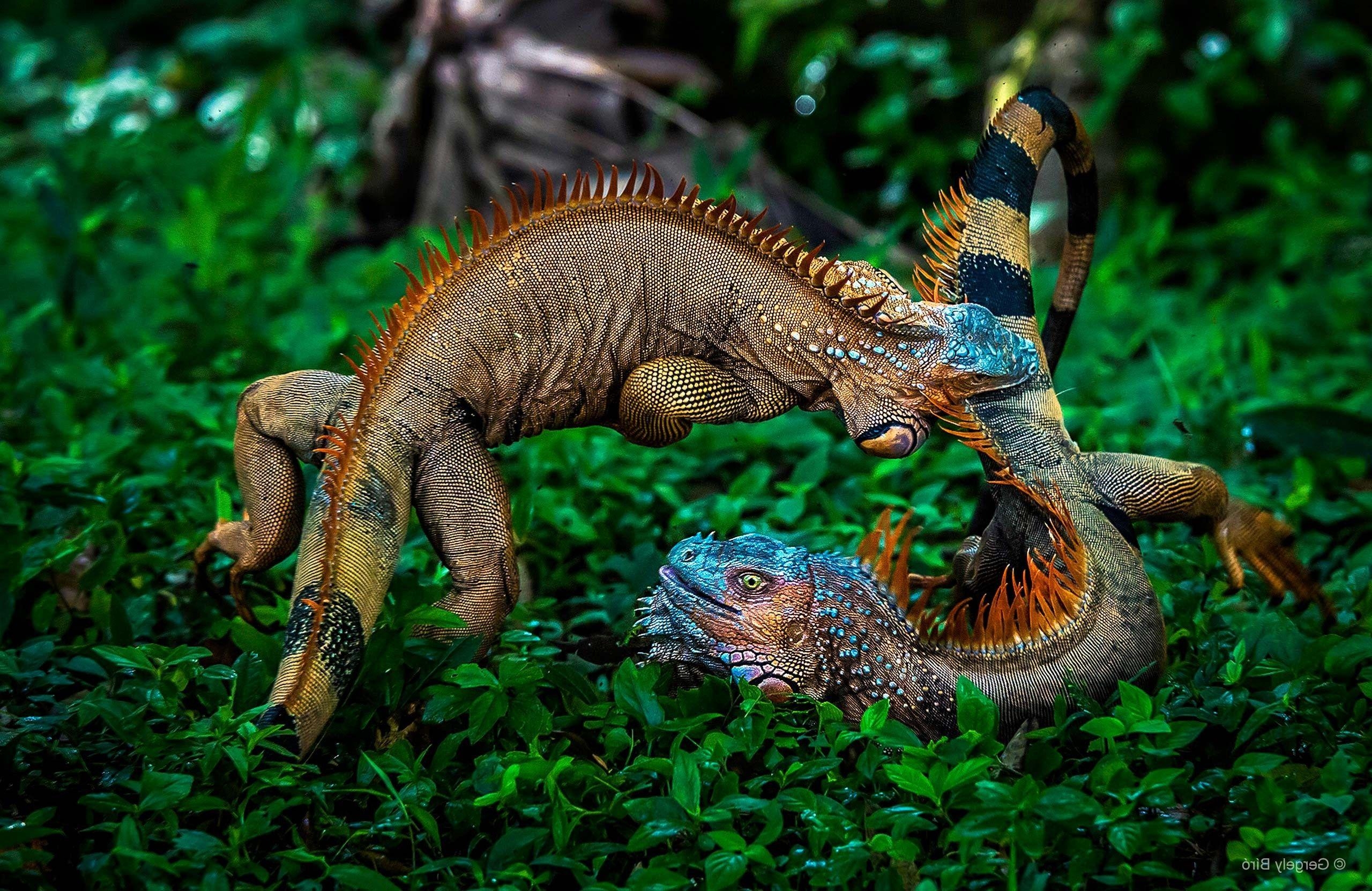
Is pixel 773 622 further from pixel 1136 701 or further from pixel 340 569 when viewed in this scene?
pixel 340 569

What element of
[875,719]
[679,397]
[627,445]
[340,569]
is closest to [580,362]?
[679,397]

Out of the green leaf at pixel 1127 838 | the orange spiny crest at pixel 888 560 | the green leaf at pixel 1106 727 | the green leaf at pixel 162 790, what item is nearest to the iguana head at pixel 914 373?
the orange spiny crest at pixel 888 560

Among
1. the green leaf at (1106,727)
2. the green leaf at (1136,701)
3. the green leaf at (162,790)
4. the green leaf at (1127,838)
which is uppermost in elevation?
the green leaf at (1136,701)

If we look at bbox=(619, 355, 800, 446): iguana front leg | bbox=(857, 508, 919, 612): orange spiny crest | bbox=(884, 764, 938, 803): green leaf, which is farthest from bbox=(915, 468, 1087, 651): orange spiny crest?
bbox=(619, 355, 800, 446): iguana front leg

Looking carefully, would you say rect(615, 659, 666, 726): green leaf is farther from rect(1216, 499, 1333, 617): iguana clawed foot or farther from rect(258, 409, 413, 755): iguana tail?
rect(1216, 499, 1333, 617): iguana clawed foot

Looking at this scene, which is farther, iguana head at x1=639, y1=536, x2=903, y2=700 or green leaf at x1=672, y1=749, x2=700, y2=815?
iguana head at x1=639, y1=536, x2=903, y2=700

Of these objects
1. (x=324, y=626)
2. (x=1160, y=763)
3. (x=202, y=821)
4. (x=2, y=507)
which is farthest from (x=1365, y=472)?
(x=2, y=507)

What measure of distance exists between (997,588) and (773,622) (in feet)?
3.24

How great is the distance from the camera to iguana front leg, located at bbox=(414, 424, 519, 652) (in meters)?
4.02

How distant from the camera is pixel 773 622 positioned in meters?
3.95

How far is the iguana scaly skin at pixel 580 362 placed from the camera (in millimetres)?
4055

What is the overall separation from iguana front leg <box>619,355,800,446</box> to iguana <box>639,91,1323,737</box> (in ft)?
1.28

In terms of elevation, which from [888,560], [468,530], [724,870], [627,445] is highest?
[888,560]

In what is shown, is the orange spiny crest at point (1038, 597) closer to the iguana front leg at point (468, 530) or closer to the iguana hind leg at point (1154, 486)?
the iguana hind leg at point (1154, 486)
